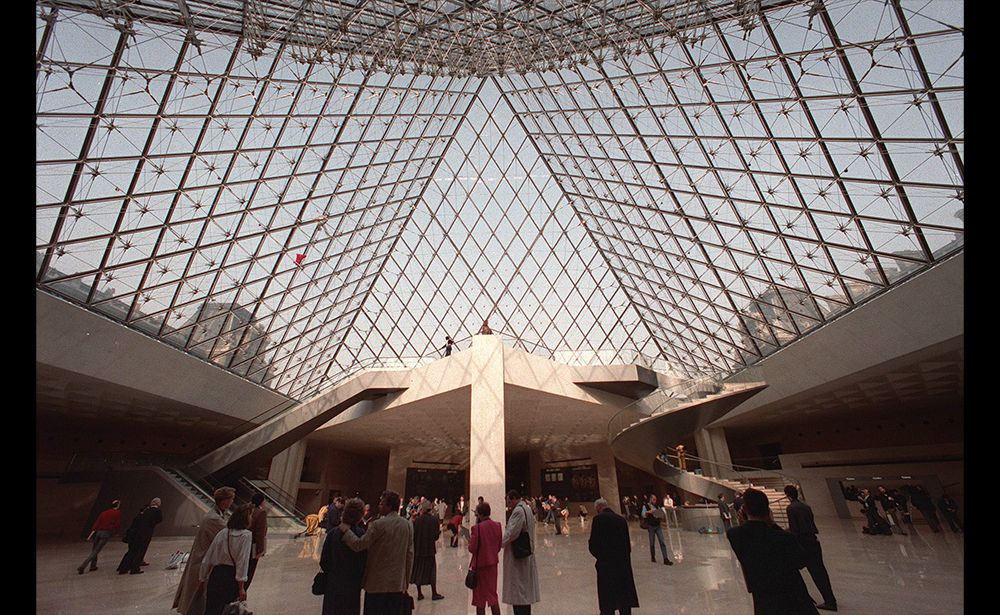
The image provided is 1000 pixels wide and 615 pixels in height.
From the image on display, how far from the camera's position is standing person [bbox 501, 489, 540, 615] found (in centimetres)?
562

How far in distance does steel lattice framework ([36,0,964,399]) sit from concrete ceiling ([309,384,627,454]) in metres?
2.79

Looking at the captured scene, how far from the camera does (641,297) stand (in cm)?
3294

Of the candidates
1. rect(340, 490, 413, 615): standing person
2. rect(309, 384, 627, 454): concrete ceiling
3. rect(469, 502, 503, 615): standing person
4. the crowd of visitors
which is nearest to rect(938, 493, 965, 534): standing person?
rect(309, 384, 627, 454): concrete ceiling

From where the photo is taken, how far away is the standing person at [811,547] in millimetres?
6328

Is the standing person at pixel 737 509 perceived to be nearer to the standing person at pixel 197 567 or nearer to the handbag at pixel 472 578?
the handbag at pixel 472 578

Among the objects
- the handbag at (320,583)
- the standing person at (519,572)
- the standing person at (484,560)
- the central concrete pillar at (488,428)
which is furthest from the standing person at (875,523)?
the handbag at (320,583)

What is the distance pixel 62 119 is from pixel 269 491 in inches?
837

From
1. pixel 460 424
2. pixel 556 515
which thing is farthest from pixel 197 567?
pixel 460 424

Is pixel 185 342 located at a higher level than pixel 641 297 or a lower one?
lower

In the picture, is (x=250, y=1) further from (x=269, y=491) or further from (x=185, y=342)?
(x=269, y=491)

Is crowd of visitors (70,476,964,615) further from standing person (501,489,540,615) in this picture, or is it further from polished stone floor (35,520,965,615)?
polished stone floor (35,520,965,615)

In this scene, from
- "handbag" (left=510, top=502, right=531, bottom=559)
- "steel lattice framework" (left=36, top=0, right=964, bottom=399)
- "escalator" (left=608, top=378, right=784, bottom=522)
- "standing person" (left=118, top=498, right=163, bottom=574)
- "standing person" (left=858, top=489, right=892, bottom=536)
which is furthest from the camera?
"escalator" (left=608, top=378, right=784, bottom=522)
